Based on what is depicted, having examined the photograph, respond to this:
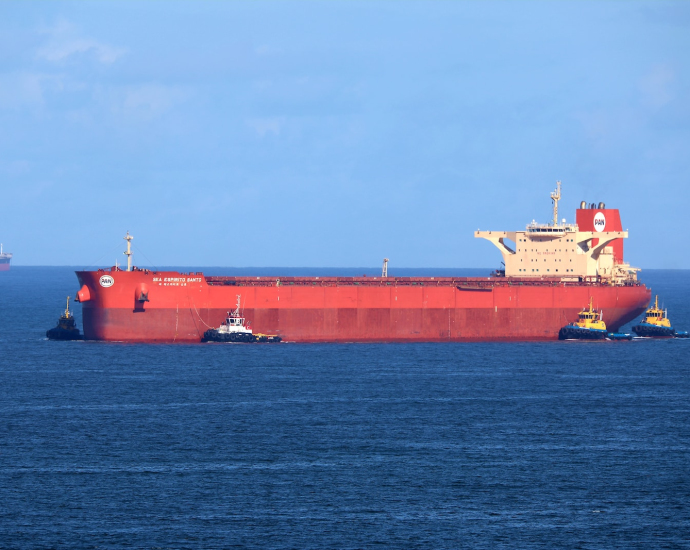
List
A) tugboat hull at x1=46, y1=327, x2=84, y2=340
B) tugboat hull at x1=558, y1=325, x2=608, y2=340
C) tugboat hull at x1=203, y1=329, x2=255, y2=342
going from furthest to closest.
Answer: tugboat hull at x1=46, y1=327, x2=84, y2=340
tugboat hull at x1=558, y1=325, x2=608, y2=340
tugboat hull at x1=203, y1=329, x2=255, y2=342

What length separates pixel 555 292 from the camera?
51906 millimetres

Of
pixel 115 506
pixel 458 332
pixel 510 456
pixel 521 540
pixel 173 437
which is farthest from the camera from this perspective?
pixel 458 332

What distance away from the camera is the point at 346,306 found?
4988 cm

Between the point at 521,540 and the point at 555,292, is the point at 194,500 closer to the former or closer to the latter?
the point at 521,540

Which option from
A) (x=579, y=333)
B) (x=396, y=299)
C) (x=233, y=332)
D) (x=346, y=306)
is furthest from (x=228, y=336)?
(x=579, y=333)

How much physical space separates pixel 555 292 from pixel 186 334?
749 inches

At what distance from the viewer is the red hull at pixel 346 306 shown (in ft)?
156

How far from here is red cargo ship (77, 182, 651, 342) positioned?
47.7 meters

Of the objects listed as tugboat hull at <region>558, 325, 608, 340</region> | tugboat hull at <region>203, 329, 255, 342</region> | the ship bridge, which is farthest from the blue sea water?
the ship bridge

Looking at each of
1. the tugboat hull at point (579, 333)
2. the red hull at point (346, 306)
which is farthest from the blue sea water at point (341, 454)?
the tugboat hull at point (579, 333)

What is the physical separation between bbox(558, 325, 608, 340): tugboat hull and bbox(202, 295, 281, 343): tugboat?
16.0 metres

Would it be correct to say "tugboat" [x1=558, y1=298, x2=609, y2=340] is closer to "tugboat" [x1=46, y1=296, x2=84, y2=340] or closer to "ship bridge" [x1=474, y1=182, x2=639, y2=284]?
"ship bridge" [x1=474, y1=182, x2=639, y2=284]

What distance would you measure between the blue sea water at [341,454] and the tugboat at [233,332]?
302 cm

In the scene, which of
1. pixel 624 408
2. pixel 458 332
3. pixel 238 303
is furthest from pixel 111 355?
pixel 624 408
